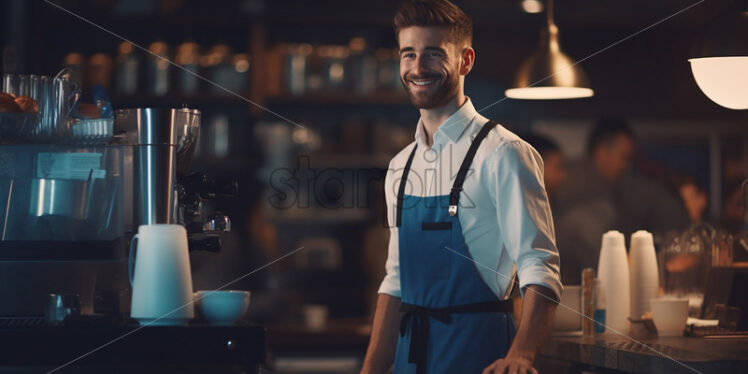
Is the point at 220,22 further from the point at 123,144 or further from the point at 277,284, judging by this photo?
the point at 123,144

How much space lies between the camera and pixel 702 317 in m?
2.75

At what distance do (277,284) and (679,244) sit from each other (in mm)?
2280

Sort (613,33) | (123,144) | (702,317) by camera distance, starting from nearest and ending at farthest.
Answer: (123,144) < (702,317) < (613,33)

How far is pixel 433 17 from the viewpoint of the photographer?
2143 millimetres

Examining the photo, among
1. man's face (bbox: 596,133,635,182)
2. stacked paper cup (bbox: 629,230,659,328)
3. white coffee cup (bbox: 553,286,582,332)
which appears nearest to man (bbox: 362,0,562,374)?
white coffee cup (bbox: 553,286,582,332)

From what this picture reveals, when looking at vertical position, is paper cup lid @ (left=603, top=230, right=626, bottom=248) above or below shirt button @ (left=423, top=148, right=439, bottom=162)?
below

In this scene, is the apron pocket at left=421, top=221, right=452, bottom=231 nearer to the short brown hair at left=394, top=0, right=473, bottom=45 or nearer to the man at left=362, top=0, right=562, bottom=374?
the man at left=362, top=0, right=562, bottom=374

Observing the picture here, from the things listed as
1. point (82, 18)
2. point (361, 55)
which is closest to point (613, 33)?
point (361, 55)

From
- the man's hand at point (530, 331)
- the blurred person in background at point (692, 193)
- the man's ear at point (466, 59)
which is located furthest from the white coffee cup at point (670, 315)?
the blurred person in background at point (692, 193)

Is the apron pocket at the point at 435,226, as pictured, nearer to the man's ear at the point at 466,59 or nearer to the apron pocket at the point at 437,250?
the apron pocket at the point at 437,250

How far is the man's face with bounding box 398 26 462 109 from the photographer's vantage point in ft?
7.06

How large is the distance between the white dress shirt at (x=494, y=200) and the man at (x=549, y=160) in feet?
7.16

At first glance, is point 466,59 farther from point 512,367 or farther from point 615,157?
point 615,157

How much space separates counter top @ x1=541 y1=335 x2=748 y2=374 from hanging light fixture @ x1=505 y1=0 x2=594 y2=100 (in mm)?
978
